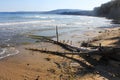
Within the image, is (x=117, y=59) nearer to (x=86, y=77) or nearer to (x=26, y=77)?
(x=86, y=77)

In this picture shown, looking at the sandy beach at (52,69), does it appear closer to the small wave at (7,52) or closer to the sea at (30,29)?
the small wave at (7,52)

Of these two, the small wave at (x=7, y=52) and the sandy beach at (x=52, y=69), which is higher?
the sandy beach at (x=52, y=69)

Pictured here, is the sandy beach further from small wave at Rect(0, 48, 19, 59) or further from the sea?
the sea

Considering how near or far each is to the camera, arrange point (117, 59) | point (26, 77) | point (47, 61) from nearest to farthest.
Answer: point (26, 77) < point (117, 59) < point (47, 61)

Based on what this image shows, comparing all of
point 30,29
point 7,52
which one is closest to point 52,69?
point 7,52

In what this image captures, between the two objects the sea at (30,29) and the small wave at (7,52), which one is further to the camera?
the sea at (30,29)

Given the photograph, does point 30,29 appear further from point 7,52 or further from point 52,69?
point 52,69

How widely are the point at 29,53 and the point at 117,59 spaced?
7.97 meters

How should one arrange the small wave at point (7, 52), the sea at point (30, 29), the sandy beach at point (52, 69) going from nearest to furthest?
the sandy beach at point (52, 69) < the small wave at point (7, 52) < the sea at point (30, 29)

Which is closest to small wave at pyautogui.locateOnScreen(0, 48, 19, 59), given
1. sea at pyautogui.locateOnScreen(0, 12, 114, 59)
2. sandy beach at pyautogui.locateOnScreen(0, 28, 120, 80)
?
sea at pyautogui.locateOnScreen(0, 12, 114, 59)

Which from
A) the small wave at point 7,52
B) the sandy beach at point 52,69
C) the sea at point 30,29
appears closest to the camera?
the sandy beach at point 52,69

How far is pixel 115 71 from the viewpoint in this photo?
48.6ft

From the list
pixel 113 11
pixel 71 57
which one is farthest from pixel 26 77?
pixel 113 11

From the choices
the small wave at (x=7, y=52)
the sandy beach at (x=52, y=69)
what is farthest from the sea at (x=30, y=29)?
the sandy beach at (x=52, y=69)
